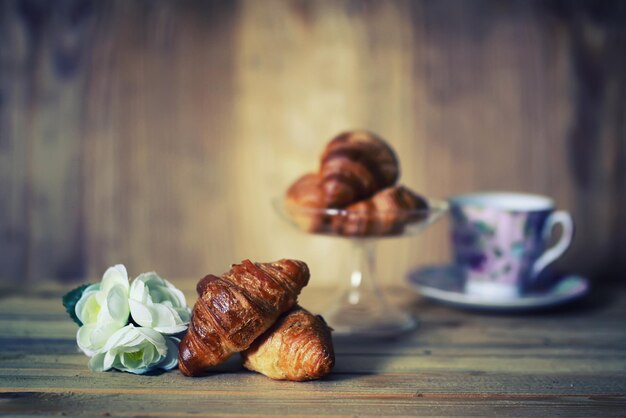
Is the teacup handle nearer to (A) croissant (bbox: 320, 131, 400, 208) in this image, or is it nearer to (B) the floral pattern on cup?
(B) the floral pattern on cup

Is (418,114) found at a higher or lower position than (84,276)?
higher

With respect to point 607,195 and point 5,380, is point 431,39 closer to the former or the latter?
point 607,195

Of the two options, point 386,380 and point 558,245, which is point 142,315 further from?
point 558,245

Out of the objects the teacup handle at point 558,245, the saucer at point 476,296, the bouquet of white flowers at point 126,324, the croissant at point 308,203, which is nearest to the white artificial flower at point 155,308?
the bouquet of white flowers at point 126,324

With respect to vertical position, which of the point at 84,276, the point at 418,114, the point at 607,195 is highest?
the point at 418,114

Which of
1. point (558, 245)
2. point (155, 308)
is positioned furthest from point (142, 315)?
point (558, 245)

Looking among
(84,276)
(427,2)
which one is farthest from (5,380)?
(427,2)
